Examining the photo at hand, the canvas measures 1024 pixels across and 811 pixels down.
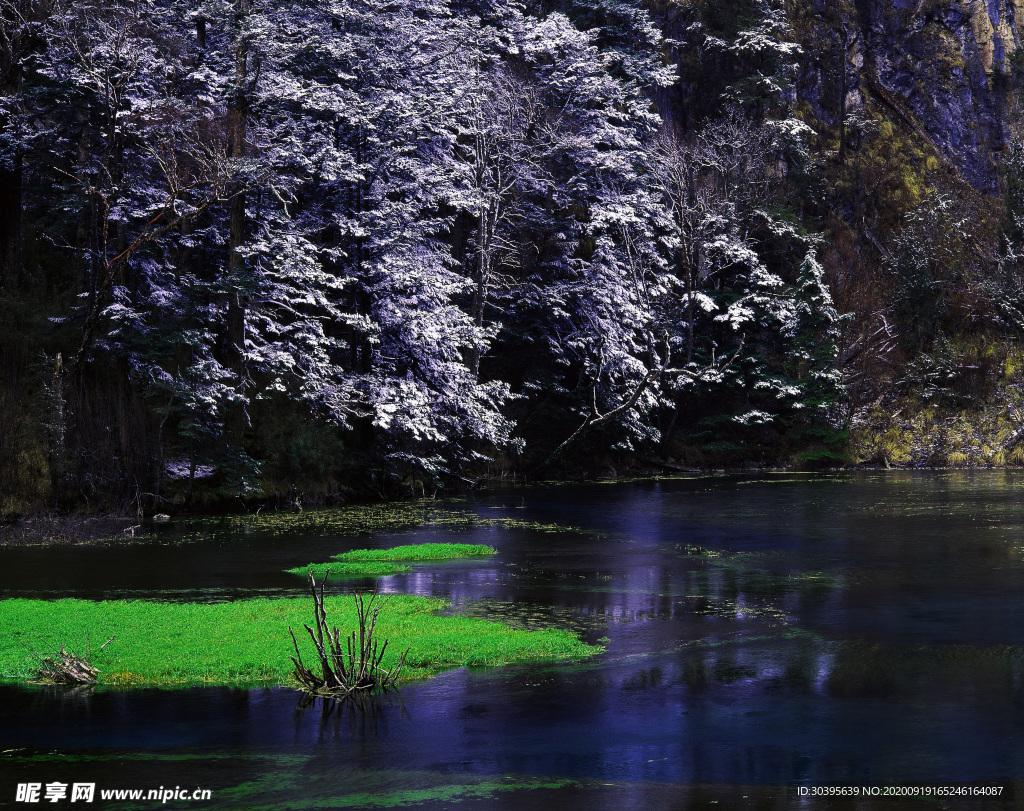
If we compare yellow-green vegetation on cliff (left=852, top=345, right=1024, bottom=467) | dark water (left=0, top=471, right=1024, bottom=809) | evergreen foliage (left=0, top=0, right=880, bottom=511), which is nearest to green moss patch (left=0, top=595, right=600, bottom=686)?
dark water (left=0, top=471, right=1024, bottom=809)

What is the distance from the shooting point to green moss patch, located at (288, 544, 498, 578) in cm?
1763

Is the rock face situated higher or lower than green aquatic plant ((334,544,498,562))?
higher

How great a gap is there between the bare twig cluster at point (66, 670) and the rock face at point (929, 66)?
5641 centimetres

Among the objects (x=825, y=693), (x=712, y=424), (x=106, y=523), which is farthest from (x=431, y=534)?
(x=712, y=424)

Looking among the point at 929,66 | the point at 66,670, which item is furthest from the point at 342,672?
the point at 929,66

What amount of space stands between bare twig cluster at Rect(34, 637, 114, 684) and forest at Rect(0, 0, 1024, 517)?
14387mm

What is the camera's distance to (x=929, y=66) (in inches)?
2437

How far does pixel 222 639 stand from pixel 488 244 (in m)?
27.8

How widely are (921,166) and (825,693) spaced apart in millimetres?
54956

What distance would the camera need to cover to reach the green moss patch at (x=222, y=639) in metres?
10.9

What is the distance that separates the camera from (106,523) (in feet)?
77.9

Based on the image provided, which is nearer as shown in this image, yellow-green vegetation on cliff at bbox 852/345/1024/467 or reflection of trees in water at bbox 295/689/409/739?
reflection of trees in water at bbox 295/689/409/739

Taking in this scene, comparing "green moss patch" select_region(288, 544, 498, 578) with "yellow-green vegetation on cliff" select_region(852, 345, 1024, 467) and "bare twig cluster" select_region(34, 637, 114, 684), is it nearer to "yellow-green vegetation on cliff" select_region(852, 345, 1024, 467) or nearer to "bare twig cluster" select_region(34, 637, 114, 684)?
"bare twig cluster" select_region(34, 637, 114, 684)

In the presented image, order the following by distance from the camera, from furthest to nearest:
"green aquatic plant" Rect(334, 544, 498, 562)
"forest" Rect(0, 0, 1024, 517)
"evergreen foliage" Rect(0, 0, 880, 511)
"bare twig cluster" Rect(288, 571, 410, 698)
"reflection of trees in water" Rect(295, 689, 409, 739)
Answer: "forest" Rect(0, 0, 1024, 517) < "evergreen foliage" Rect(0, 0, 880, 511) < "green aquatic plant" Rect(334, 544, 498, 562) < "bare twig cluster" Rect(288, 571, 410, 698) < "reflection of trees in water" Rect(295, 689, 409, 739)
